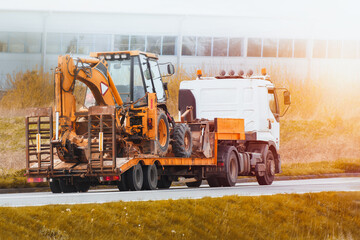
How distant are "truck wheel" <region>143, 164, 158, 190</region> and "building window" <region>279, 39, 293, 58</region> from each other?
103ft

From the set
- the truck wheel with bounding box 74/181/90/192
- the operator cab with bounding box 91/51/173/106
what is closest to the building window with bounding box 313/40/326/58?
the operator cab with bounding box 91/51/173/106

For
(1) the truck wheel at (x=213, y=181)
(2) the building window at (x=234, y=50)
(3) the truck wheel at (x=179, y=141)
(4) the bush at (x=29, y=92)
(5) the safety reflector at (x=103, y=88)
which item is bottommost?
(1) the truck wheel at (x=213, y=181)

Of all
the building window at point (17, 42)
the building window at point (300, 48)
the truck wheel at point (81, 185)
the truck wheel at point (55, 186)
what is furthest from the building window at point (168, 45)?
the truck wheel at point (55, 186)

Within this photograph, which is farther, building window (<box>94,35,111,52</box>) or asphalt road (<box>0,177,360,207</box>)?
building window (<box>94,35,111,52</box>)

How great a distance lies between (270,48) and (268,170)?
25169 mm

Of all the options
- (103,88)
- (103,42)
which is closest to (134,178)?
(103,88)

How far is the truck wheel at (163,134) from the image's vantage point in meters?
20.7

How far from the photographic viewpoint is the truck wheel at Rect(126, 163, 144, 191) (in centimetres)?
1912

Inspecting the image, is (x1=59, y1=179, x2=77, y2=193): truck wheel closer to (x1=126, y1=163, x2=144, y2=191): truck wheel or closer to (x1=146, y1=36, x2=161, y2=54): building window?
(x1=126, y1=163, x2=144, y2=191): truck wheel

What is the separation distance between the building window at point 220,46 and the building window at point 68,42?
8741 mm

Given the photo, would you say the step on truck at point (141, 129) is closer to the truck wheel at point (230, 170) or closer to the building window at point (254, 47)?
the truck wheel at point (230, 170)

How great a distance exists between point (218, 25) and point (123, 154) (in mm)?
31042

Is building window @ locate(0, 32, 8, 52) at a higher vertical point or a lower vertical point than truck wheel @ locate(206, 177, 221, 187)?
higher

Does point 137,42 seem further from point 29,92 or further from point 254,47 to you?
point 29,92
